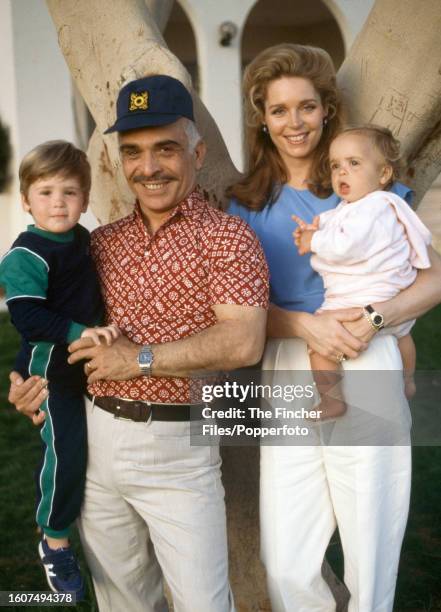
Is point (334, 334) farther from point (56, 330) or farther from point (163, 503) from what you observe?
point (56, 330)

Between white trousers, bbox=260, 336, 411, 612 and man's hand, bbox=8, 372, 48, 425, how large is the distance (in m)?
0.86

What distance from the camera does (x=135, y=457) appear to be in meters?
3.22

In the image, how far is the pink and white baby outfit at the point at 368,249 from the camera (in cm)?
320

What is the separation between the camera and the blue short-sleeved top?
3.50 m

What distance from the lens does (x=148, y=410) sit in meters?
3.21

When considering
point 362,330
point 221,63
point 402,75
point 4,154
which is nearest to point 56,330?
point 362,330

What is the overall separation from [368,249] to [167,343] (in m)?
0.78

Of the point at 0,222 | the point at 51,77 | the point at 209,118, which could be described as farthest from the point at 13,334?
the point at 209,118

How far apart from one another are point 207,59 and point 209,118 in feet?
29.6

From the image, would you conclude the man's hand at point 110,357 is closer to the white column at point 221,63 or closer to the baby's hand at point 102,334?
the baby's hand at point 102,334

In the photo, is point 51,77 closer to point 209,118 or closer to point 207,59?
point 207,59

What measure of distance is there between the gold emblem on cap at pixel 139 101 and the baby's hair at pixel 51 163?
26 centimetres

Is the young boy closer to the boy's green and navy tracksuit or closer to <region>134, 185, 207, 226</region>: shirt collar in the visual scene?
the boy's green and navy tracksuit

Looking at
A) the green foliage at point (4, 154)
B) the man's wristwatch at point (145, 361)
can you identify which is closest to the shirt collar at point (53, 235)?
the man's wristwatch at point (145, 361)
